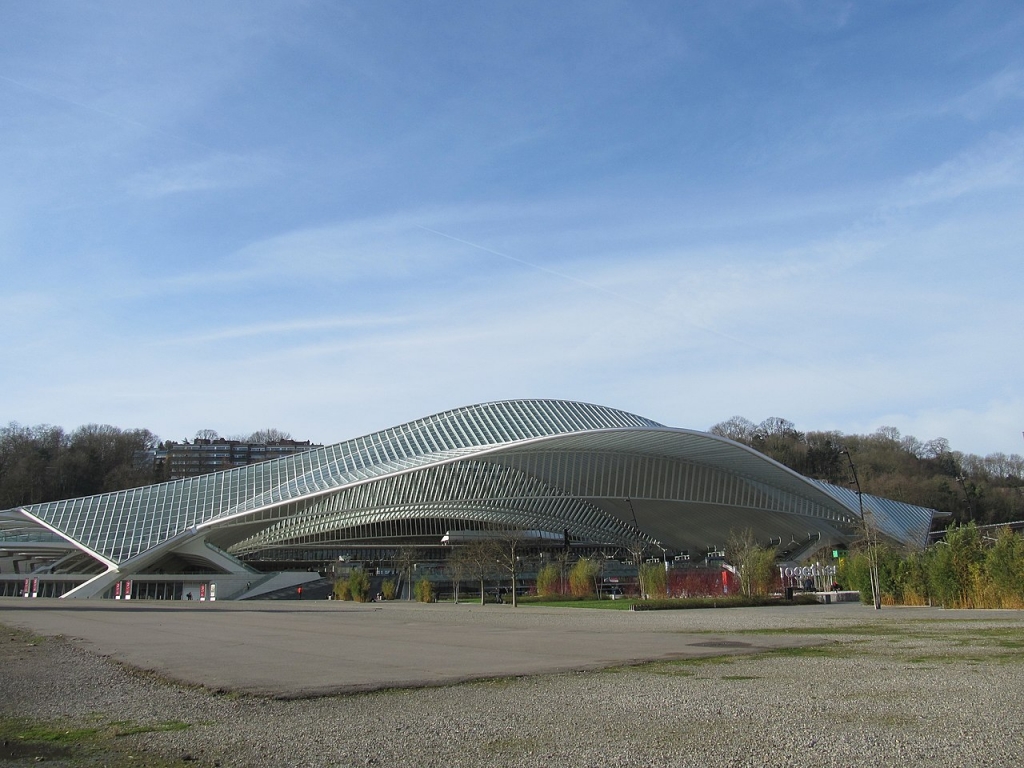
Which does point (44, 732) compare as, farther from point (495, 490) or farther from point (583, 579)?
point (495, 490)

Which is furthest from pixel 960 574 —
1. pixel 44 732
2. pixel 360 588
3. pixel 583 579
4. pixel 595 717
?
pixel 44 732

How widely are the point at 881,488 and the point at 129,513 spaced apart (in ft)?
305

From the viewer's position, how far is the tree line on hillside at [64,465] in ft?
343

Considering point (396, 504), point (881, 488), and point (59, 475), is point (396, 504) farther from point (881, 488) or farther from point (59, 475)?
point (881, 488)

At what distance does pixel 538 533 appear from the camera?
7325cm

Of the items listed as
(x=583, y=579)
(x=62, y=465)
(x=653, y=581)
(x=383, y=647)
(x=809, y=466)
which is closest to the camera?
(x=383, y=647)

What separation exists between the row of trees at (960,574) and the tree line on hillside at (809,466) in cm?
6254

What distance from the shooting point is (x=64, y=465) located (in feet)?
363

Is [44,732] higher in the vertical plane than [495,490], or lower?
lower

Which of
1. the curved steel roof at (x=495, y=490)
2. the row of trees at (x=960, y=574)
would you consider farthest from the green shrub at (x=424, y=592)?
the row of trees at (x=960, y=574)

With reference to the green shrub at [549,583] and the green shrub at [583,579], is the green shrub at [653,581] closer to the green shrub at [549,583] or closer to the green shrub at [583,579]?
the green shrub at [583,579]

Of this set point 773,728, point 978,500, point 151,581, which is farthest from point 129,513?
point 978,500

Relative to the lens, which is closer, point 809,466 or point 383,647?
point 383,647

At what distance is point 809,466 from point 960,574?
96.0m
